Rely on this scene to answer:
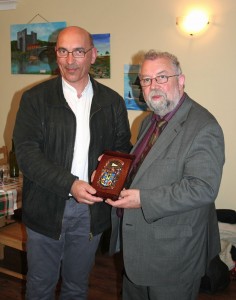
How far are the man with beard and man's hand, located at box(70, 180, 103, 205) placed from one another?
0.35ft

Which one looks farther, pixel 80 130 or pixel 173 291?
pixel 80 130

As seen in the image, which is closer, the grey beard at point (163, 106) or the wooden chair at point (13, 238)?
the grey beard at point (163, 106)

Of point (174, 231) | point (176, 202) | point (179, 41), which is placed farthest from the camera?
point (179, 41)

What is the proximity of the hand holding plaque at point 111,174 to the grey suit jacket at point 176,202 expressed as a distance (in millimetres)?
80

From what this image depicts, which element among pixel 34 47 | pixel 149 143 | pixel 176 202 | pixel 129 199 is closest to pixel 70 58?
pixel 149 143

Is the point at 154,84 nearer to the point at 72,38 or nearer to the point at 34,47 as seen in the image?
the point at 72,38

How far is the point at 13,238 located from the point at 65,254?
935 millimetres

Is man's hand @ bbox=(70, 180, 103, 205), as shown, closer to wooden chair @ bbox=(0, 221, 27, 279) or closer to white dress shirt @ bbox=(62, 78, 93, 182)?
white dress shirt @ bbox=(62, 78, 93, 182)

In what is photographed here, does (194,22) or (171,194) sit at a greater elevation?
(194,22)

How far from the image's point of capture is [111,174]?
1651 millimetres

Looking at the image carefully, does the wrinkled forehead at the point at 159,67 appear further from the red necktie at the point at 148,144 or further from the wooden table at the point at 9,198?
the wooden table at the point at 9,198

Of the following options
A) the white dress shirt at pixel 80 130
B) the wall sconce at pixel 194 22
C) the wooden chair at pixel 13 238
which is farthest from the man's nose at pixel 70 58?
the wall sconce at pixel 194 22

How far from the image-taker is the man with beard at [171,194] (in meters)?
1.45

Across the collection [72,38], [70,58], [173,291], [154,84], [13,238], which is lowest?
[13,238]
